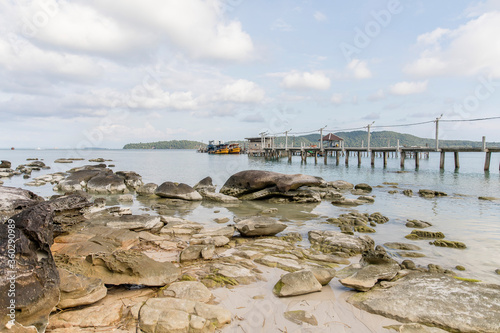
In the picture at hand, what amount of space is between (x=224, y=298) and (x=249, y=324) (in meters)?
0.79

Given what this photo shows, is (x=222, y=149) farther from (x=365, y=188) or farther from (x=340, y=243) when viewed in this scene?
(x=340, y=243)

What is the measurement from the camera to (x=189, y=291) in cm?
480

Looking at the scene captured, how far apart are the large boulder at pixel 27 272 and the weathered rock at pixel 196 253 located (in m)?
2.86

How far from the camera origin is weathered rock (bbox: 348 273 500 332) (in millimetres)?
4113

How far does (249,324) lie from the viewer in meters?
4.20

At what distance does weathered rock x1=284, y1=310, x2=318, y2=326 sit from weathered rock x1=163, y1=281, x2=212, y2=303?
1.29 metres

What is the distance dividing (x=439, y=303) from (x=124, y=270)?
197 inches

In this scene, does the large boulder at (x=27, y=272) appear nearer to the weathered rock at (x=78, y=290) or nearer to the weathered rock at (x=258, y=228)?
the weathered rock at (x=78, y=290)

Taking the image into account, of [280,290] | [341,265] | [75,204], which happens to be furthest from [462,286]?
[75,204]

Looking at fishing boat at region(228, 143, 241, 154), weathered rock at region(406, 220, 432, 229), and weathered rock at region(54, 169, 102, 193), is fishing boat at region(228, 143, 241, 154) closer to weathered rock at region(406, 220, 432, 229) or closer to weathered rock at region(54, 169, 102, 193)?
weathered rock at region(54, 169, 102, 193)

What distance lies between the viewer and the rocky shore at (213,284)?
3.87m

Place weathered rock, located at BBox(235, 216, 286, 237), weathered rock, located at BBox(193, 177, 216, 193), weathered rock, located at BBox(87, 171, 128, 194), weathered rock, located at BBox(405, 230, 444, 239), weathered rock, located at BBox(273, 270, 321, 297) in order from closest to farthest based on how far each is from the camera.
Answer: weathered rock, located at BBox(273, 270, 321, 297) < weathered rock, located at BBox(235, 216, 286, 237) < weathered rock, located at BBox(405, 230, 444, 239) < weathered rock, located at BBox(193, 177, 216, 193) < weathered rock, located at BBox(87, 171, 128, 194)

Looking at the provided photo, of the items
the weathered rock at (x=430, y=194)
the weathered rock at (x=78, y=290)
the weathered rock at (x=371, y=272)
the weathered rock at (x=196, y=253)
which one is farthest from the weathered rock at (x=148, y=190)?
the weathered rock at (x=430, y=194)

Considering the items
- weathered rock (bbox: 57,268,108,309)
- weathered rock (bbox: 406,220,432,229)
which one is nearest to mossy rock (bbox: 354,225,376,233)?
weathered rock (bbox: 406,220,432,229)
